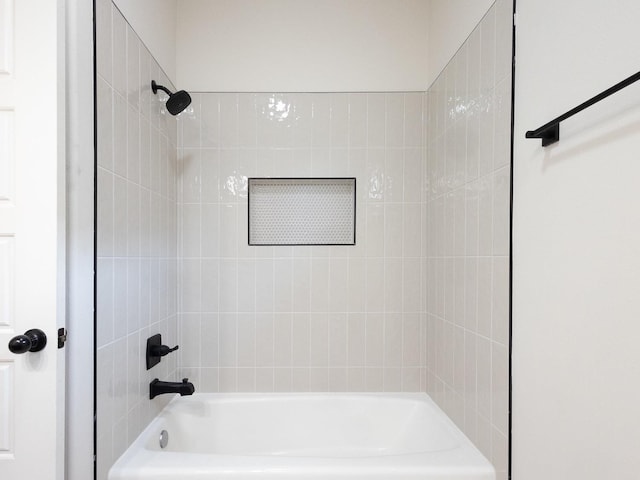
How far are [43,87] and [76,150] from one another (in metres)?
0.18

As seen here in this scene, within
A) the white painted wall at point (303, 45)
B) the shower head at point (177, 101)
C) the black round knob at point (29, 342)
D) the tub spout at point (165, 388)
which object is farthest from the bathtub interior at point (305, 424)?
the white painted wall at point (303, 45)

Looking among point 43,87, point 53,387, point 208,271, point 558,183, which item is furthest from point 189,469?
point 558,183

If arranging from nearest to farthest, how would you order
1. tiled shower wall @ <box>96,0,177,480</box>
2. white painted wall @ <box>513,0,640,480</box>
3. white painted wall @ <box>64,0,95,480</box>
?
white painted wall @ <box>513,0,640,480</box> → white painted wall @ <box>64,0,95,480</box> → tiled shower wall @ <box>96,0,177,480</box>

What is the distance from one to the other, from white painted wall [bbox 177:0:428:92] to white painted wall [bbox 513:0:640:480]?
1020 mm

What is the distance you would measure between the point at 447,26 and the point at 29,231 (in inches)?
74.0

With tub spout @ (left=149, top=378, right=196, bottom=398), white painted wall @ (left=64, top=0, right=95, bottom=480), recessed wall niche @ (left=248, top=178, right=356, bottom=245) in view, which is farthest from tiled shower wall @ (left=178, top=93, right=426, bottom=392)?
white painted wall @ (left=64, top=0, right=95, bottom=480)

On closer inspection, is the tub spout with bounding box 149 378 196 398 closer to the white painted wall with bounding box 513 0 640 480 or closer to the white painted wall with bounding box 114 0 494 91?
the white painted wall with bounding box 513 0 640 480

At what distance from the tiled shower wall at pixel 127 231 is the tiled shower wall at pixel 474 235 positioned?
1301mm

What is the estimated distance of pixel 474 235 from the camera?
154cm

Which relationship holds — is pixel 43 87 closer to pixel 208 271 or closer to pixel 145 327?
pixel 145 327

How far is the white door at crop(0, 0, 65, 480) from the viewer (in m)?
1.06

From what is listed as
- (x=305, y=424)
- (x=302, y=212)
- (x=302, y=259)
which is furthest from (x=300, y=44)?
(x=305, y=424)

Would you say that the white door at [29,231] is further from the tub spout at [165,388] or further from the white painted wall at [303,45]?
the white painted wall at [303,45]

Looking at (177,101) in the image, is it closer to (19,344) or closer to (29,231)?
(29,231)
